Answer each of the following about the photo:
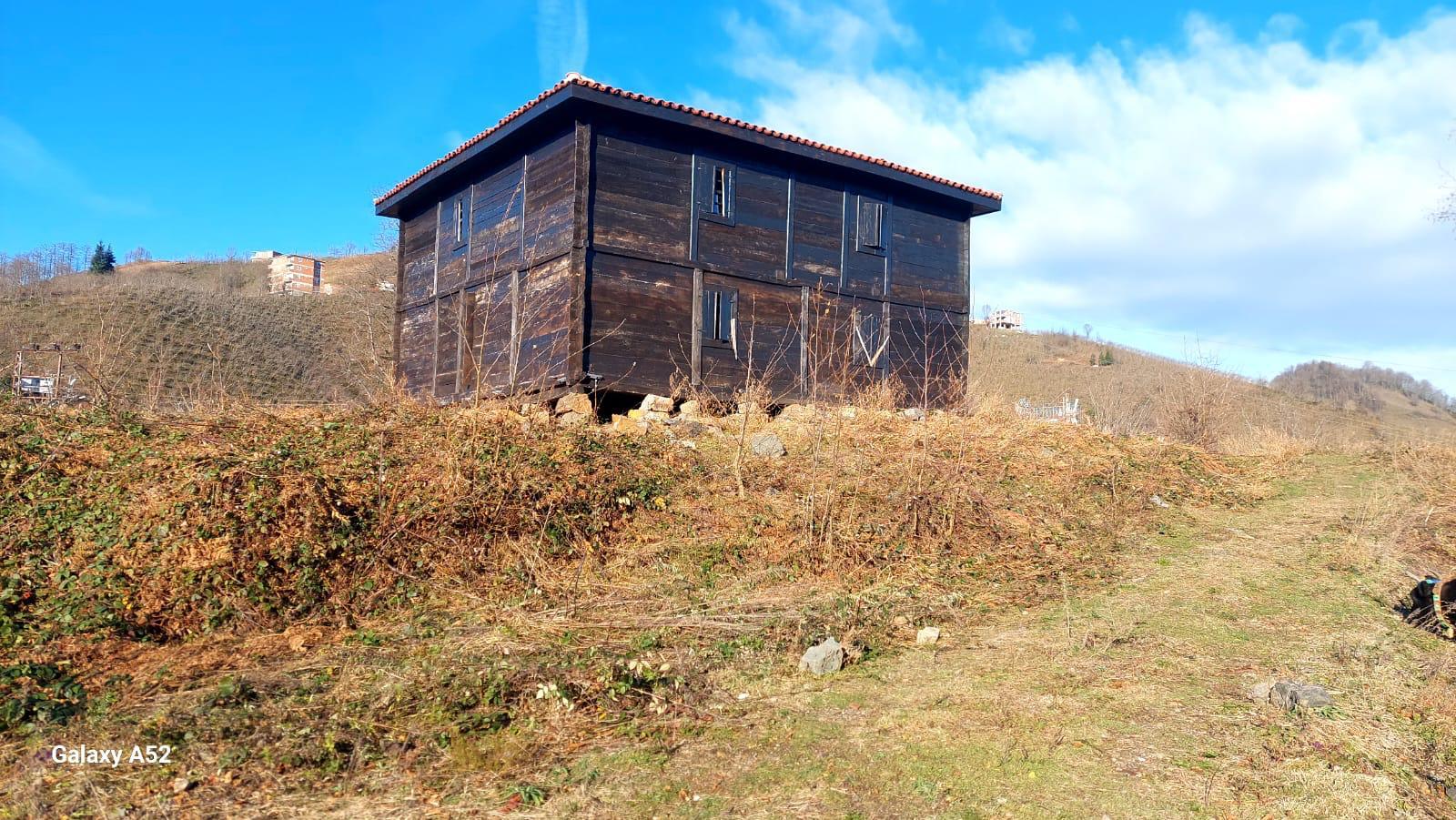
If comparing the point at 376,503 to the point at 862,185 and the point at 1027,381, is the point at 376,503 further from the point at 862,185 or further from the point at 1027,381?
the point at 1027,381

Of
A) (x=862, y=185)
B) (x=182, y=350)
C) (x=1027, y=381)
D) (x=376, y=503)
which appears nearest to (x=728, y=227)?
(x=862, y=185)

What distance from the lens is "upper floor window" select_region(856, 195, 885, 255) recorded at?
17844 mm

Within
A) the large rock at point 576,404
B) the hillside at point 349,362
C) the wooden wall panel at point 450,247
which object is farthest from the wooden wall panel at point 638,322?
the hillside at point 349,362

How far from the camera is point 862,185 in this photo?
1794 centimetres

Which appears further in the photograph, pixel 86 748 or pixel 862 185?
pixel 862 185

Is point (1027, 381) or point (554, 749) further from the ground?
point (1027, 381)

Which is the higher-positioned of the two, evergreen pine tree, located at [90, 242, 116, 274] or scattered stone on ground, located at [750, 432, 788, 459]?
evergreen pine tree, located at [90, 242, 116, 274]

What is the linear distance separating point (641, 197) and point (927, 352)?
265 inches

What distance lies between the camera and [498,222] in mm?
17016

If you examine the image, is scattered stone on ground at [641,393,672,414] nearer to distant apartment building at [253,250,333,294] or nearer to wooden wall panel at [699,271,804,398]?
wooden wall panel at [699,271,804,398]

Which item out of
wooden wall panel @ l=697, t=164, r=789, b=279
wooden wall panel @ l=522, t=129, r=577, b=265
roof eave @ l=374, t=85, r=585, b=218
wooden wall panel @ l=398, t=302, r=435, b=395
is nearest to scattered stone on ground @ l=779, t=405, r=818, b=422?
wooden wall panel @ l=697, t=164, r=789, b=279

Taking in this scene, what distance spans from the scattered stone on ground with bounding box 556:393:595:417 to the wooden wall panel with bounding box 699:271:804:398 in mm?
2307

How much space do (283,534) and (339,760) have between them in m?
3.61

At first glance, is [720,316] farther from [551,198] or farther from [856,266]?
[551,198]
